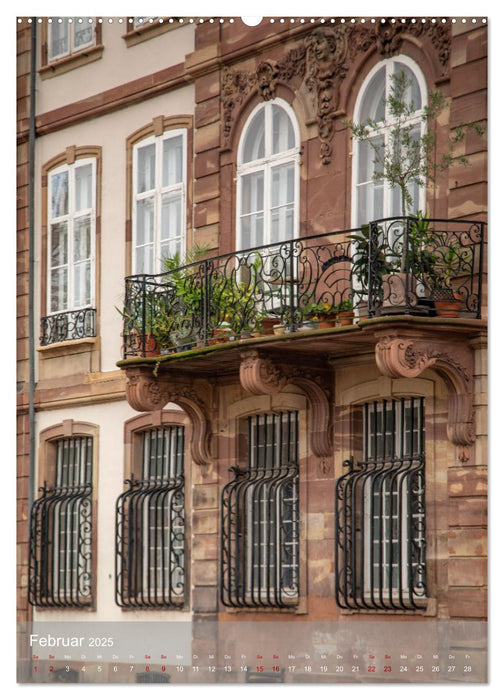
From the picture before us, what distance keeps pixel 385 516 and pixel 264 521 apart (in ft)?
6.31

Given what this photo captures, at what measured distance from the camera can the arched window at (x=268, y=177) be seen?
1861cm

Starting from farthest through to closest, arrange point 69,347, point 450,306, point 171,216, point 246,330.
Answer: point 69,347 < point 171,216 < point 246,330 < point 450,306

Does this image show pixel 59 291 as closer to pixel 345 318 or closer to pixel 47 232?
pixel 47 232

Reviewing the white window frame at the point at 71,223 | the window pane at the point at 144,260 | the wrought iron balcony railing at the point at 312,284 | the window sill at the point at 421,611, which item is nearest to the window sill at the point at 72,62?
the white window frame at the point at 71,223

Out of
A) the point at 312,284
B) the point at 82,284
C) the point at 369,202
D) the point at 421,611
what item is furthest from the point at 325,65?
the point at 421,611

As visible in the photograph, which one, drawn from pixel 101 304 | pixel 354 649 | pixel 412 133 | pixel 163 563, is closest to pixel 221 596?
pixel 163 563

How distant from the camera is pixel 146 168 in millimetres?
20594

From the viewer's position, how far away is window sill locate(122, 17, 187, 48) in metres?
19.5

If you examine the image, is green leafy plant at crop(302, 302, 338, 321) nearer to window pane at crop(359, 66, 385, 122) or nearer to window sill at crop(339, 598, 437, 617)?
window pane at crop(359, 66, 385, 122)

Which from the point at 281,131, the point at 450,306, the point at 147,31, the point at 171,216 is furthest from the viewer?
the point at 171,216

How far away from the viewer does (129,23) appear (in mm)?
19094

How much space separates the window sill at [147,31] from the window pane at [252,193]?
1.99 m

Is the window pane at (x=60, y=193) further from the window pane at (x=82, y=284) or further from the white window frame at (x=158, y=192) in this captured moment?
the white window frame at (x=158, y=192)

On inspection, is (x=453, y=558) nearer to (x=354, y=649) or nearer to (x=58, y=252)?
(x=354, y=649)
